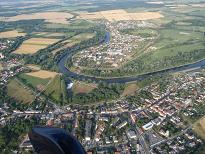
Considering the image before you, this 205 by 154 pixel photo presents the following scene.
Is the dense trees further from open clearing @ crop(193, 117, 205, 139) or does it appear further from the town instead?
open clearing @ crop(193, 117, 205, 139)

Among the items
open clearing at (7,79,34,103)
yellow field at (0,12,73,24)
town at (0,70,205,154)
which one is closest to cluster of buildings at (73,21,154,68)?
open clearing at (7,79,34,103)

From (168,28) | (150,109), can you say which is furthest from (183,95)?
(168,28)

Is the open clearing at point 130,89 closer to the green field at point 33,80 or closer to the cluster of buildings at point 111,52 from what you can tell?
the cluster of buildings at point 111,52

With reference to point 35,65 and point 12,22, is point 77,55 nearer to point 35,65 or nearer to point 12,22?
point 35,65

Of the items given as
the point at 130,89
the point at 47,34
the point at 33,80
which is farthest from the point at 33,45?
the point at 130,89

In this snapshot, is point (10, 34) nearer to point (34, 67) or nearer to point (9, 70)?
point (34, 67)
